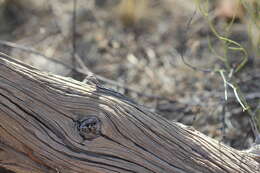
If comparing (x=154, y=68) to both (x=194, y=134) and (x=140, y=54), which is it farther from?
(x=194, y=134)

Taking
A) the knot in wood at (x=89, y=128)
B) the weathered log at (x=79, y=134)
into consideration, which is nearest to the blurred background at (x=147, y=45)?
the weathered log at (x=79, y=134)

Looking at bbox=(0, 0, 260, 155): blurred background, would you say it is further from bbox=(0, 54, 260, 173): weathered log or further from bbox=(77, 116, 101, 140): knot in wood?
bbox=(77, 116, 101, 140): knot in wood

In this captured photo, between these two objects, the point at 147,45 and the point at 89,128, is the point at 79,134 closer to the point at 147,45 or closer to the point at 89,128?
the point at 89,128

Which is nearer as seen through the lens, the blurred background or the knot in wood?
the knot in wood

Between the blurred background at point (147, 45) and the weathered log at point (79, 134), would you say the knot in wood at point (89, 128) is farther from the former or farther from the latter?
the blurred background at point (147, 45)

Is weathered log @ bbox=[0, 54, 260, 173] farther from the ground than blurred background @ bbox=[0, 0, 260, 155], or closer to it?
closer to it

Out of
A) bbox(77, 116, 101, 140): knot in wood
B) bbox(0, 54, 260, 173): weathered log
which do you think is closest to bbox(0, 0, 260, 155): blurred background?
bbox(0, 54, 260, 173): weathered log
